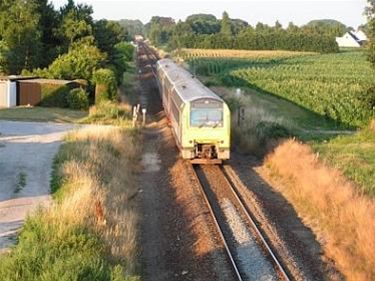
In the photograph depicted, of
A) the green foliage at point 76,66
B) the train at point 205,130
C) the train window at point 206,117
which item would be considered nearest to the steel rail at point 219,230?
the train at point 205,130

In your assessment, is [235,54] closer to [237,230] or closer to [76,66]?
[76,66]

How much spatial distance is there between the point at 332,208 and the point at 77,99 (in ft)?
83.2

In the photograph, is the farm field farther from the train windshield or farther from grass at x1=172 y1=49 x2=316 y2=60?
grass at x1=172 y1=49 x2=316 y2=60

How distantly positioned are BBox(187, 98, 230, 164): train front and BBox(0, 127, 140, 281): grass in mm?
2464

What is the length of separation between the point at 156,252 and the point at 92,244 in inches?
126

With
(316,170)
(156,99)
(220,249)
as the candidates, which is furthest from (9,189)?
(156,99)

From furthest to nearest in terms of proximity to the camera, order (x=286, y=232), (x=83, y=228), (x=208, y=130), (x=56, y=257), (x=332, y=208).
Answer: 1. (x=208, y=130)
2. (x=332, y=208)
3. (x=286, y=232)
4. (x=83, y=228)
5. (x=56, y=257)

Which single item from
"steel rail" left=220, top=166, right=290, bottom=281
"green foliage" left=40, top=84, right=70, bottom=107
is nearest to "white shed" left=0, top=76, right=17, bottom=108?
"green foliage" left=40, top=84, right=70, bottom=107

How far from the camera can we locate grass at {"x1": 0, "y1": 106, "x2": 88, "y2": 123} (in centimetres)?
3406

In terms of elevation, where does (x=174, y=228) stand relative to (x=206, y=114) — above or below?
below

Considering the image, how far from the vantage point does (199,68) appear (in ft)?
249

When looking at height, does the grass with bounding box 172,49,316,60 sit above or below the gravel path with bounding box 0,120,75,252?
above

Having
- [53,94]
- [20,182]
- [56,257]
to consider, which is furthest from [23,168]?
[53,94]

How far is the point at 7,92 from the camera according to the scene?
3862cm
